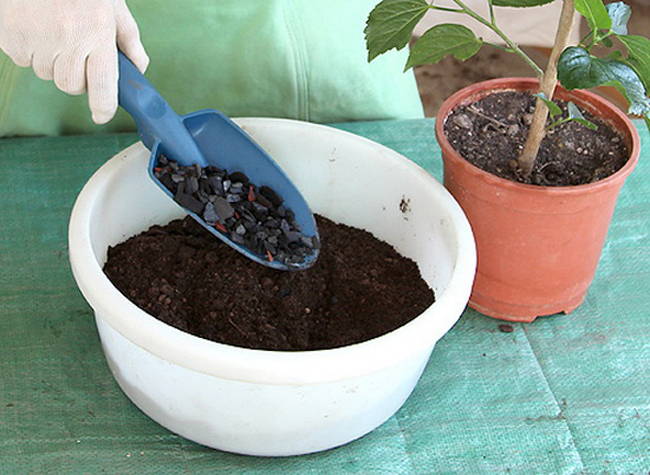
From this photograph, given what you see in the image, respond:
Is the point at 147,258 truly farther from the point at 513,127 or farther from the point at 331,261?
the point at 513,127

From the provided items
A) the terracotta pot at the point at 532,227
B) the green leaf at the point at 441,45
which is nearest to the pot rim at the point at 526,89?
the terracotta pot at the point at 532,227

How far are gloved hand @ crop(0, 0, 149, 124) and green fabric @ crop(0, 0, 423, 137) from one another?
0.42 meters

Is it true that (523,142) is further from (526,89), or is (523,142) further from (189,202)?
(189,202)

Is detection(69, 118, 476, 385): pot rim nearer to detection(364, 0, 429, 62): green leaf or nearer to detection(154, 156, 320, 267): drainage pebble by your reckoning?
detection(154, 156, 320, 267): drainage pebble

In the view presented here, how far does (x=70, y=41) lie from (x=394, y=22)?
35 cm

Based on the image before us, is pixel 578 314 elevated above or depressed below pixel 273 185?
below

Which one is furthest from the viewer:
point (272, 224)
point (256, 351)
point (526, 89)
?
point (526, 89)

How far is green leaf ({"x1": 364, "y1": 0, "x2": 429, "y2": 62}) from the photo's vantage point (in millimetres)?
888

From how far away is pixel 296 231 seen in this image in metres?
0.96

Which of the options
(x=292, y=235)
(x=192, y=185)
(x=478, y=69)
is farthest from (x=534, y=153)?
(x=478, y=69)

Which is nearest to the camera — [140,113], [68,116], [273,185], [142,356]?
[142,356]

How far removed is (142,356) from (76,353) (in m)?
0.20

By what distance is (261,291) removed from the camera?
902 mm

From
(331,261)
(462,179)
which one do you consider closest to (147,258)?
(331,261)
